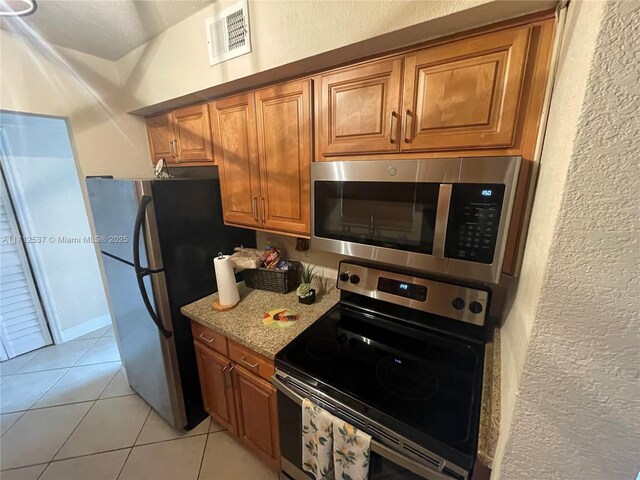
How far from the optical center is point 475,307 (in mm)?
1134

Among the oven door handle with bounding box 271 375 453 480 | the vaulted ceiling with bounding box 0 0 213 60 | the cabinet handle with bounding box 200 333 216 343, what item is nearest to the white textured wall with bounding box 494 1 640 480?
the oven door handle with bounding box 271 375 453 480

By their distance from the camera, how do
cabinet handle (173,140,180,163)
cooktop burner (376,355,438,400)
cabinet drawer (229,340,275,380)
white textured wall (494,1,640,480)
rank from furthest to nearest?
cabinet handle (173,140,180,163), cabinet drawer (229,340,275,380), cooktop burner (376,355,438,400), white textured wall (494,1,640,480)

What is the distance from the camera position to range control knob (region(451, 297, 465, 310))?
1160 mm

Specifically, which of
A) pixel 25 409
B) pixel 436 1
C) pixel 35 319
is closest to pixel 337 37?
pixel 436 1

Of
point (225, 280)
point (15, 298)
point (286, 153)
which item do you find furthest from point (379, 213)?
point (15, 298)

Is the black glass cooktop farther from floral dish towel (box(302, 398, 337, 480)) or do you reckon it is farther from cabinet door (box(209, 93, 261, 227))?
cabinet door (box(209, 93, 261, 227))

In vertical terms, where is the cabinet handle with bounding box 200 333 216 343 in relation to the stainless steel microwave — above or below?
below

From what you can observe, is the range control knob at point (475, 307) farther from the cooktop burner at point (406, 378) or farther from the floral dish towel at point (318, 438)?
the floral dish towel at point (318, 438)

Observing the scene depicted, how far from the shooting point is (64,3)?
Answer: 3.93 feet

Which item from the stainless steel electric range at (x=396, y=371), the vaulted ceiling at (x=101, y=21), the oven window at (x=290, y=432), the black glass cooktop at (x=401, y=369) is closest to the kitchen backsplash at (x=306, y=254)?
the stainless steel electric range at (x=396, y=371)

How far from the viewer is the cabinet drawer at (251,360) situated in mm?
1205

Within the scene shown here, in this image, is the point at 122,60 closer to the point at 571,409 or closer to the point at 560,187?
the point at 560,187

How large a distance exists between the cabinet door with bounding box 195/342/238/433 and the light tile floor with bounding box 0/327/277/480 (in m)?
0.22

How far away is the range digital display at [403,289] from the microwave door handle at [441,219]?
34 centimetres
